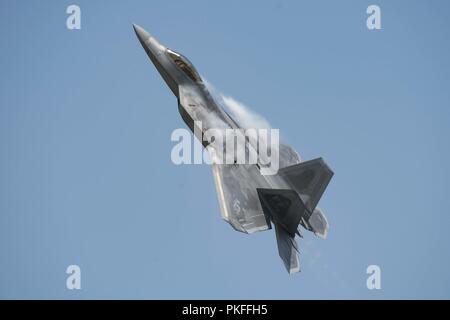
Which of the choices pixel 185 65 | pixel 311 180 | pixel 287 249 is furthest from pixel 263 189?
pixel 185 65

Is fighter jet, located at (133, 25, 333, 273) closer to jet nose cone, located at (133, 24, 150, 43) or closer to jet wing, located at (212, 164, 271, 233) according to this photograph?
jet wing, located at (212, 164, 271, 233)

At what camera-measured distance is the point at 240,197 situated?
29891mm

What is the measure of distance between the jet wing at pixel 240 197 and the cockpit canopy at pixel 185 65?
236 inches

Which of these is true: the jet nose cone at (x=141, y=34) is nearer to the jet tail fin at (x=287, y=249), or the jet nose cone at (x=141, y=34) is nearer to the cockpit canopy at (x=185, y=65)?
the cockpit canopy at (x=185, y=65)

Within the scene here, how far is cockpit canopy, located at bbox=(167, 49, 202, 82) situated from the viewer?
3503 centimetres

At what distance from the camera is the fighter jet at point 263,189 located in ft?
97.1

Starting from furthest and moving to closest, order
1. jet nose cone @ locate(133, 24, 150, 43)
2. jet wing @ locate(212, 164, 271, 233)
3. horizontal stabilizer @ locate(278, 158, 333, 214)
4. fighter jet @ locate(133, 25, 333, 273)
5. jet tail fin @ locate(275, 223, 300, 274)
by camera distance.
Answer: jet nose cone @ locate(133, 24, 150, 43) < horizontal stabilizer @ locate(278, 158, 333, 214) < jet tail fin @ locate(275, 223, 300, 274) < fighter jet @ locate(133, 25, 333, 273) < jet wing @ locate(212, 164, 271, 233)

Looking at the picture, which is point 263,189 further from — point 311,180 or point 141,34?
point 141,34

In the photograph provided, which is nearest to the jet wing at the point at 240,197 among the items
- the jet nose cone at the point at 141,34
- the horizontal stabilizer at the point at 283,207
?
the horizontal stabilizer at the point at 283,207

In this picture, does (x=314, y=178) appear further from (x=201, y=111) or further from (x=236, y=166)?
(x=201, y=111)

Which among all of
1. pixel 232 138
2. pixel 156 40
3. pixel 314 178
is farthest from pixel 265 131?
pixel 156 40

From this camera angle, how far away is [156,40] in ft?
118

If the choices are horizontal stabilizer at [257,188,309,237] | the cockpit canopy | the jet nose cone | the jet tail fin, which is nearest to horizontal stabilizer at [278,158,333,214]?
horizontal stabilizer at [257,188,309,237]

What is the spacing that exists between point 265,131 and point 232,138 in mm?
2679
